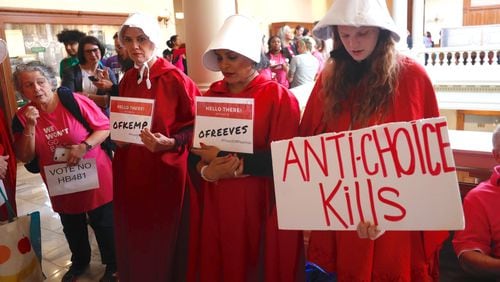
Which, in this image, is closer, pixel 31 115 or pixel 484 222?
pixel 484 222

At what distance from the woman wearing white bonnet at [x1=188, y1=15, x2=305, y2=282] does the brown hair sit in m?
0.20

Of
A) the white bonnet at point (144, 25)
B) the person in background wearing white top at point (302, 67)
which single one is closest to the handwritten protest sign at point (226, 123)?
the white bonnet at point (144, 25)

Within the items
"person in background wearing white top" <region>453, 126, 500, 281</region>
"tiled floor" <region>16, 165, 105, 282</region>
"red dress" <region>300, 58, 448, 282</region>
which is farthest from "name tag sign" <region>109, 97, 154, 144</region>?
"person in background wearing white top" <region>453, 126, 500, 281</region>

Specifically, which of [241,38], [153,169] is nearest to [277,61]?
[153,169]

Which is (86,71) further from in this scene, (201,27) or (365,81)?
(365,81)

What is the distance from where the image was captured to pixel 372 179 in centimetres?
110

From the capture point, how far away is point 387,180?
1.09 metres

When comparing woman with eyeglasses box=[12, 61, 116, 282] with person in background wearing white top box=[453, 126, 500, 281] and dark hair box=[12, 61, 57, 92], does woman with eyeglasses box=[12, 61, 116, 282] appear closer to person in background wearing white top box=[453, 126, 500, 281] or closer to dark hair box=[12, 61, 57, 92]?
dark hair box=[12, 61, 57, 92]

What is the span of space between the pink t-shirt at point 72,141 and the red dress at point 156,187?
0.90 feet

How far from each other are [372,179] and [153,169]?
1.13 metres

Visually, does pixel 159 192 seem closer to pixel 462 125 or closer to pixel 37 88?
pixel 37 88

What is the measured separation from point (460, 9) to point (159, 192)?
15759 millimetres

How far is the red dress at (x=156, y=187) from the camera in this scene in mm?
1898

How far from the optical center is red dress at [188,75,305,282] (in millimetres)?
1453
